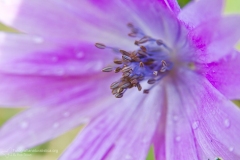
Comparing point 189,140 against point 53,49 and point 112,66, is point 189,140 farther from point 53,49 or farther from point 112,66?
point 53,49

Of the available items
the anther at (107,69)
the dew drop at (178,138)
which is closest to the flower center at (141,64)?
the anther at (107,69)

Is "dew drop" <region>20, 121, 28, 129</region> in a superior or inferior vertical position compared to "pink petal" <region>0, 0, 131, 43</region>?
inferior

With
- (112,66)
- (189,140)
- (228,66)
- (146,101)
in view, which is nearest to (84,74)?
(112,66)

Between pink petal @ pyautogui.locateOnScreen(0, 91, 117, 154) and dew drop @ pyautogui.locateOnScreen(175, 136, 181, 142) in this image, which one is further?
pink petal @ pyautogui.locateOnScreen(0, 91, 117, 154)

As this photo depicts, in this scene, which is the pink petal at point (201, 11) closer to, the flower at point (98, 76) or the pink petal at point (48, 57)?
the flower at point (98, 76)

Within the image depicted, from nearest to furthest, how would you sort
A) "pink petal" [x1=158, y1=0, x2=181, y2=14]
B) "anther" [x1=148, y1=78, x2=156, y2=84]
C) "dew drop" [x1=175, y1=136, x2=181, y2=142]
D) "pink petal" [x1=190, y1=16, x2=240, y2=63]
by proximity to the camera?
1. "pink petal" [x1=190, y1=16, x2=240, y2=63]
2. "pink petal" [x1=158, y1=0, x2=181, y2=14]
3. "dew drop" [x1=175, y1=136, x2=181, y2=142]
4. "anther" [x1=148, y1=78, x2=156, y2=84]

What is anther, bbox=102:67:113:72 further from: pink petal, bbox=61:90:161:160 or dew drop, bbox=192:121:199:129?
dew drop, bbox=192:121:199:129

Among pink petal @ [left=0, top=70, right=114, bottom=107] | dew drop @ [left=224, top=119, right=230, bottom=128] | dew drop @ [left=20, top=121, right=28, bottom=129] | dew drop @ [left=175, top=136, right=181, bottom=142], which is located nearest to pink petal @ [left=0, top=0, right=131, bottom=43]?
pink petal @ [left=0, top=70, right=114, bottom=107]
